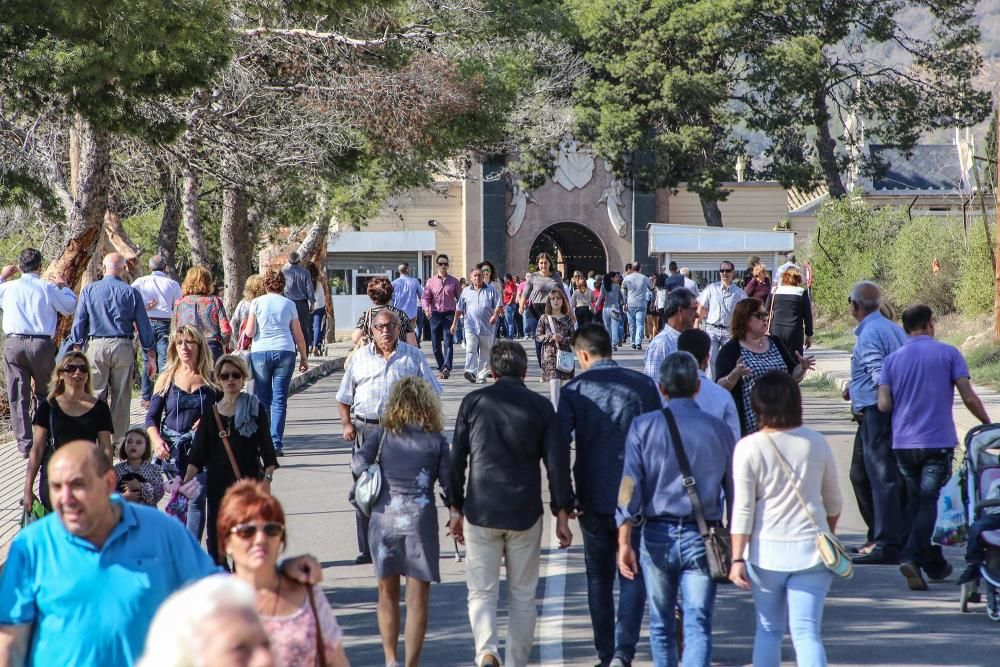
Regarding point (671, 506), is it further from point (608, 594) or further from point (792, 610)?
point (608, 594)

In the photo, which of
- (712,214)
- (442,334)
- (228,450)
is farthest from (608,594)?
(712,214)

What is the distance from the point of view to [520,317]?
36.0m

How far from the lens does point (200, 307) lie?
522 inches

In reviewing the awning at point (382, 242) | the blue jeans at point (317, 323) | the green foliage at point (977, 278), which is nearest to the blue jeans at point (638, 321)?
the green foliage at point (977, 278)

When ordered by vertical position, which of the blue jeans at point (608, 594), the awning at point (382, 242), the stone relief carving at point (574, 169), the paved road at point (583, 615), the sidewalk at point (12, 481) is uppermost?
the stone relief carving at point (574, 169)

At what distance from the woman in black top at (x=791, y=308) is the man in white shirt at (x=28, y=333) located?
7559 millimetres

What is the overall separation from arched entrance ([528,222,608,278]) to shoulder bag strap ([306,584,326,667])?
51.1 meters

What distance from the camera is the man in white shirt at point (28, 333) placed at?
1244 cm

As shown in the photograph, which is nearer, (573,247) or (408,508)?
(408,508)

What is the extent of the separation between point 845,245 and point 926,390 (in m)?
28.7

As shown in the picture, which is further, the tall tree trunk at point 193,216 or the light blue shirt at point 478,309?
the tall tree trunk at point 193,216

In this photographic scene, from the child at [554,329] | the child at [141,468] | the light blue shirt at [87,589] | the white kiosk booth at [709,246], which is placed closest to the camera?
the light blue shirt at [87,589]

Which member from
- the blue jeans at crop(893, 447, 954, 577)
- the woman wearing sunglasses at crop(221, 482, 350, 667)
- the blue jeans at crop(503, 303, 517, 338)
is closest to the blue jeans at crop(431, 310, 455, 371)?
the blue jeans at crop(503, 303, 517, 338)

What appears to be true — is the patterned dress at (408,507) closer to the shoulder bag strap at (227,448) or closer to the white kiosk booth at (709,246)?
the shoulder bag strap at (227,448)
